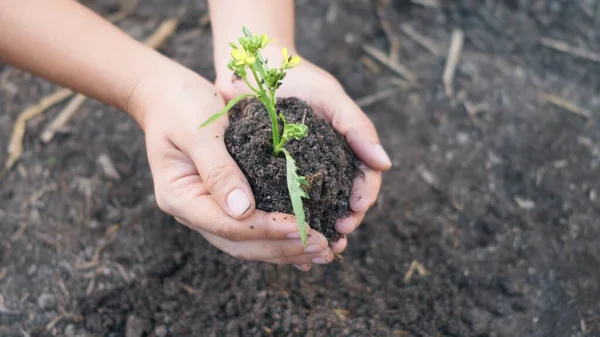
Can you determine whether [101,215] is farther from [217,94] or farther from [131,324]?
[217,94]

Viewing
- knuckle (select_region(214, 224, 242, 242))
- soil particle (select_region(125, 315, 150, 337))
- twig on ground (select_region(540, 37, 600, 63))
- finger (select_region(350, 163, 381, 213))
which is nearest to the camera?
knuckle (select_region(214, 224, 242, 242))

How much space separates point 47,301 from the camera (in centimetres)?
236

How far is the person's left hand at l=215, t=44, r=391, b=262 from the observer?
6.36ft

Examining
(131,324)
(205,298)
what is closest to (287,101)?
(205,298)

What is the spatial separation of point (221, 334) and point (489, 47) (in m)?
2.22

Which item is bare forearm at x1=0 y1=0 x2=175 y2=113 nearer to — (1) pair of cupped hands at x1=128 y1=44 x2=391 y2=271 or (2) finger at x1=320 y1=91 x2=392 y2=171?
(1) pair of cupped hands at x1=128 y1=44 x2=391 y2=271

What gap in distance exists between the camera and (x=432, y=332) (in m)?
2.26

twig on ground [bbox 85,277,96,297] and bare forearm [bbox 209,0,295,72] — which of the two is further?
twig on ground [bbox 85,277,96,297]

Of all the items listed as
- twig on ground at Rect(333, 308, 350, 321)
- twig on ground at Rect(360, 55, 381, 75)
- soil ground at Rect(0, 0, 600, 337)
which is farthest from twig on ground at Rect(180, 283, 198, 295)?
twig on ground at Rect(360, 55, 381, 75)

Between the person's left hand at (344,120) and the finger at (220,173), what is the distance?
32 cm

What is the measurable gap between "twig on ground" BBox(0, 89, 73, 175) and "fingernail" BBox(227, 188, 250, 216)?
1.62 metres

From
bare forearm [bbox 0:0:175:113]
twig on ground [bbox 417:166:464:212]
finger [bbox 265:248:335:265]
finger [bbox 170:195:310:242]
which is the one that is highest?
bare forearm [bbox 0:0:175:113]

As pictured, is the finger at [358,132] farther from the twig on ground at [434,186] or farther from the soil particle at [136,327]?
the soil particle at [136,327]

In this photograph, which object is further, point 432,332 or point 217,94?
point 432,332
